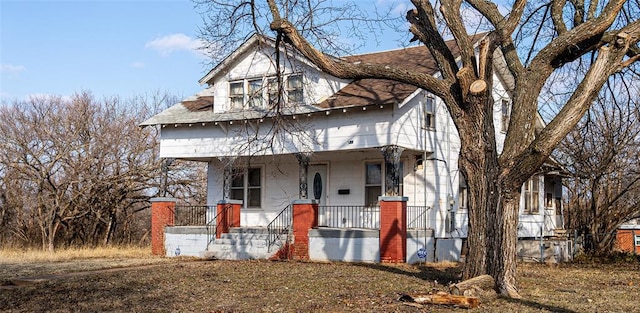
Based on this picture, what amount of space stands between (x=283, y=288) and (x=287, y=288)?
74 millimetres

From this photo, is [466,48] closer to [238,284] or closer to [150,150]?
[238,284]

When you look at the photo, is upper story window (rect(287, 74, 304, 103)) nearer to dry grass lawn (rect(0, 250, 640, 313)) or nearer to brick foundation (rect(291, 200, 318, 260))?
brick foundation (rect(291, 200, 318, 260))

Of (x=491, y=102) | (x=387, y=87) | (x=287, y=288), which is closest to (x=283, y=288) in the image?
(x=287, y=288)

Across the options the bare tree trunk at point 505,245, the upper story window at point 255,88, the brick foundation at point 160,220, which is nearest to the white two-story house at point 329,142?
the upper story window at point 255,88

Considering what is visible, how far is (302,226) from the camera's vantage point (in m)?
20.8

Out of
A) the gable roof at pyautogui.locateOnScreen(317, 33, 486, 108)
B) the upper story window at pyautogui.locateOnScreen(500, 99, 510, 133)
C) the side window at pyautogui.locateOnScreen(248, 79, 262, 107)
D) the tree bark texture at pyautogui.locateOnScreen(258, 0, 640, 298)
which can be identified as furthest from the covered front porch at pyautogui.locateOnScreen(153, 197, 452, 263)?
the tree bark texture at pyautogui.locateOnScreen(258, 0, 640, 298)

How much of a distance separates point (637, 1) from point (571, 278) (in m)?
6.27

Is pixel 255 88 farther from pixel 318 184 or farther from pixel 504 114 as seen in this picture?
pixel 504 114

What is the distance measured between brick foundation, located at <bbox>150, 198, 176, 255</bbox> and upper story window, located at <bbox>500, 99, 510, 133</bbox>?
39.6ft

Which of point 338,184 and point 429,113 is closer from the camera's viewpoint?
point 429,113

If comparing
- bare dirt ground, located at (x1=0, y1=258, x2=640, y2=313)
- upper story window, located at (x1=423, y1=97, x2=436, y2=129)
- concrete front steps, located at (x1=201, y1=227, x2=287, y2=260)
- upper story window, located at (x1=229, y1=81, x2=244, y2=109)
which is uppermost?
upper story window, located at (x1=229, y1=81, x2=244, y2=109)

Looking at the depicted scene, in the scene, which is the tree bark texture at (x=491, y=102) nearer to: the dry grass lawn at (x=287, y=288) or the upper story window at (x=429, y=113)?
the dry grass lawn at (x=287, y=288)

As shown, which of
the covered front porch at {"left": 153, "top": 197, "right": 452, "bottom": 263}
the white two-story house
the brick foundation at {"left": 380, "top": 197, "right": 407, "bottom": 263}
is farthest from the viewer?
the white two-story house

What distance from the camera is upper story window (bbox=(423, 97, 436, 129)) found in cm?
2167
